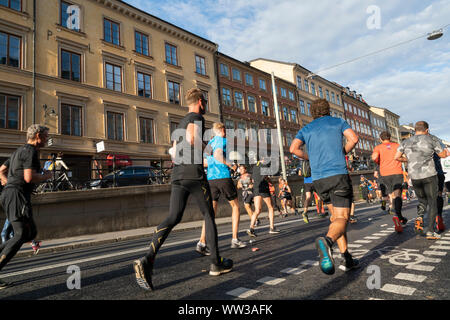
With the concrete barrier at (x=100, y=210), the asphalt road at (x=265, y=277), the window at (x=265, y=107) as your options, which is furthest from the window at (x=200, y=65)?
the asphalt road at (x=265, y=277)

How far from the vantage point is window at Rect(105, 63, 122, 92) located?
20828mm

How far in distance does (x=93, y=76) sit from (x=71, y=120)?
3.58 metres

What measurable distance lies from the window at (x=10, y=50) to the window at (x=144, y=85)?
7.87 metres

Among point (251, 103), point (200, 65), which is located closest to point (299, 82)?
point (251, 103)

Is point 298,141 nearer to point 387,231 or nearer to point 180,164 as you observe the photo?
point 180,164

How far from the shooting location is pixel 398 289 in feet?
8.59

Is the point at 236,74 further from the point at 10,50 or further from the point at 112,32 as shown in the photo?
the point at 10,50

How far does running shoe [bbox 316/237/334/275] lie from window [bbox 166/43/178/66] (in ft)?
80.8

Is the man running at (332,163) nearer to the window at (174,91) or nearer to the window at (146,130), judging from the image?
the window at (146,130)

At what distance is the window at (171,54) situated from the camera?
82.3 ft

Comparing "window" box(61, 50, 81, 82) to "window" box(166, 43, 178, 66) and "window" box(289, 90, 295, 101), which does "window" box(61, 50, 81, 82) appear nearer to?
"window" box(166, 43, 178, 66)

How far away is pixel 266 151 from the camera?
3334 cm

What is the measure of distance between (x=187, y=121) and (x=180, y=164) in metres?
0.50

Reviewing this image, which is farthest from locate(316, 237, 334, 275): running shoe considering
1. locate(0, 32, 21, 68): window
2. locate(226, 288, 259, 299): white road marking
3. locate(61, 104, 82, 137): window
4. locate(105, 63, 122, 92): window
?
locate(105, 63, 122, 92): window
